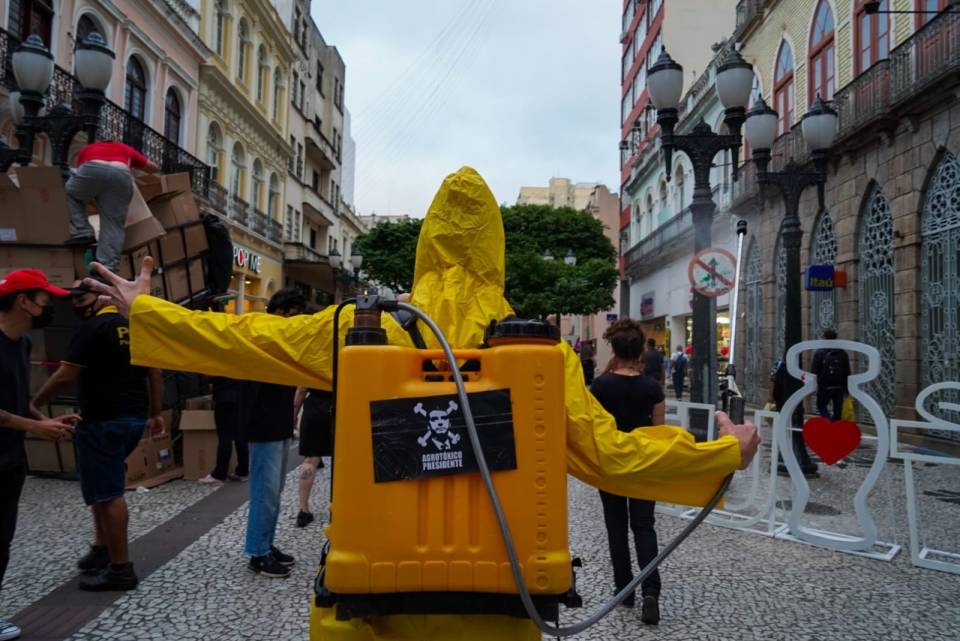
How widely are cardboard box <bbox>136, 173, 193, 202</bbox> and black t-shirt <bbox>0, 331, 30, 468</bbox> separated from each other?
12.0 feet

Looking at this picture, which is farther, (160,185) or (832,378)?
(832,378)

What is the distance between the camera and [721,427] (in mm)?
2113

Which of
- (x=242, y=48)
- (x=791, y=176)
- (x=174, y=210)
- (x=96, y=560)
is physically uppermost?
(x=242, y=48)

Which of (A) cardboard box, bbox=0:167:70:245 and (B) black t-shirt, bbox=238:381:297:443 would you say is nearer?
(B) black t-shirt, bbox=238:381:297:443

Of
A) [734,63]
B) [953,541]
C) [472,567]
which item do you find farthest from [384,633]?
[734,63]

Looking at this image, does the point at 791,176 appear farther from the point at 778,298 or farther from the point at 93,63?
the point at 778,298

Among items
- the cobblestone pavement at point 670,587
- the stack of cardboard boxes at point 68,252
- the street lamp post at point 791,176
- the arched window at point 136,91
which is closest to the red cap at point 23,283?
the cobblestone pavement at point 670,587

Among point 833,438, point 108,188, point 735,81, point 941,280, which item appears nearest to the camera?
point 108,188

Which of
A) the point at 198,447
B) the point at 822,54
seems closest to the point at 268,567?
the point at 198,447

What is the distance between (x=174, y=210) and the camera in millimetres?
7195

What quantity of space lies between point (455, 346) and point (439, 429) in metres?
0.55

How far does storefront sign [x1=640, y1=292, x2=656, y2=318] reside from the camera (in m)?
32.9

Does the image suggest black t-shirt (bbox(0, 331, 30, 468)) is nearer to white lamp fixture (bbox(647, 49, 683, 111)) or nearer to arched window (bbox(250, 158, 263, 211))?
white lamp fixture (bbox(647, 49, 683, 111))

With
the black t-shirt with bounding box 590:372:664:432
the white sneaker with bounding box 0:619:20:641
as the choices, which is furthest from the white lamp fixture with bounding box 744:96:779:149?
the white sneaker with bounding box 0:619:20:641
